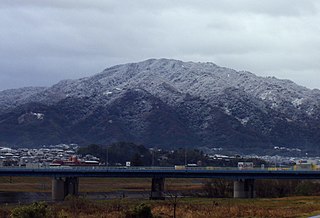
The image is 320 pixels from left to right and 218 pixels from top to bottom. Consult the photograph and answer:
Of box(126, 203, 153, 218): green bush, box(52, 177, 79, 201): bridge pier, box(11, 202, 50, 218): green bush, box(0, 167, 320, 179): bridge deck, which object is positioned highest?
box(0, 167, 320, 179): bridge deck

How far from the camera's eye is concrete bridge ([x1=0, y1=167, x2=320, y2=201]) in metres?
172

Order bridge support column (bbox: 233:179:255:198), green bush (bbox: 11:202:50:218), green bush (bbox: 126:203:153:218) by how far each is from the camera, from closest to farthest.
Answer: green bush (bbox: 11:202:50:218)
green bush (bbox: 126:203:153:218)
bridge support column (bbox: 233:179:255:198)

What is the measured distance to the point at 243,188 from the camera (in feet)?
568

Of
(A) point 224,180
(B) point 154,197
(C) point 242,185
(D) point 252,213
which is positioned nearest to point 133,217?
(D) point 252,213

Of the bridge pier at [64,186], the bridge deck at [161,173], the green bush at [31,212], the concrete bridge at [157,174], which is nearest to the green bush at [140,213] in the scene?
the green bush at [31,212]

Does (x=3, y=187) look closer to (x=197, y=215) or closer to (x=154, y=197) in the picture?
(x=154, y=197)

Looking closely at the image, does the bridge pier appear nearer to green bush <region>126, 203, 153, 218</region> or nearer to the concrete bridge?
the concrete bridge

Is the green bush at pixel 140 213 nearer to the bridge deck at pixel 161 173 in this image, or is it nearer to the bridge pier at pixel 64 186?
the bridge pier at pixel 64 186

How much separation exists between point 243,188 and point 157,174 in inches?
853

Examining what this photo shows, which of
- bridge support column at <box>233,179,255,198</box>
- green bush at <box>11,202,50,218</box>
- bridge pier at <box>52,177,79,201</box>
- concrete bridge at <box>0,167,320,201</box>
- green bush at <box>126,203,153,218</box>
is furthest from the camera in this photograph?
concrete bridge at <box>0,167,320,201</box>

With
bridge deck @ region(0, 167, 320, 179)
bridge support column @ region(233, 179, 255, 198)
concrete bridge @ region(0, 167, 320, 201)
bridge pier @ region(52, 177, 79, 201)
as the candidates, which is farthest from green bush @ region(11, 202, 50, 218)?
bridge support column @ region(233, 179, 255, 198)

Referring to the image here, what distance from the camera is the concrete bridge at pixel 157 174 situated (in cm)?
17162

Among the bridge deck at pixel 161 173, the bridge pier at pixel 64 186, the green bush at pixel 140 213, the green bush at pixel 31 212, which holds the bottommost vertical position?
the bridge pier at pixel 64 186

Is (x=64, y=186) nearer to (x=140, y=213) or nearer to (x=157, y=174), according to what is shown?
(x=157, y=174)
